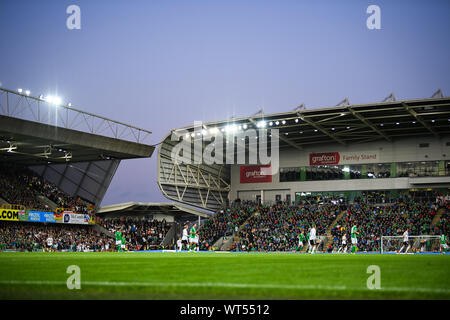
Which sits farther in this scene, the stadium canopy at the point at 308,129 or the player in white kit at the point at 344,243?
the stadium canopy at the point at 308,129

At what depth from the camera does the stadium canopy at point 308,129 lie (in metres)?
45.6

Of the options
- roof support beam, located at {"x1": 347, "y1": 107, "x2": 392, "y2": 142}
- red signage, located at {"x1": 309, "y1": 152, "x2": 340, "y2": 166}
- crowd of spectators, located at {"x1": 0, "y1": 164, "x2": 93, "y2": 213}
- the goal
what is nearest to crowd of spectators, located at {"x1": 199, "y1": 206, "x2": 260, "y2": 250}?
red signage, located at {"x1": 309, "y1": 152, "x2": 340, "y2": 166}

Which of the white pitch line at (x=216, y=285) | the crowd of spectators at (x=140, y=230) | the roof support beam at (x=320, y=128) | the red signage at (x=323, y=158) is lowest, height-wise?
the crowd of spectators at (x=140, y=230)

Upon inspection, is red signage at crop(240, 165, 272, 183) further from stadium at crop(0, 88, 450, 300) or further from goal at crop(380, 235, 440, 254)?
goal at crop(380, 235, 440, 254)

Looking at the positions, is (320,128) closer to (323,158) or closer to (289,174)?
(323,158)

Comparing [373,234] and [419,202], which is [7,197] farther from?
[419,202]

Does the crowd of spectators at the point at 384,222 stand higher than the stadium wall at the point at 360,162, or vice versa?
the stadium wall at the point at 360,162

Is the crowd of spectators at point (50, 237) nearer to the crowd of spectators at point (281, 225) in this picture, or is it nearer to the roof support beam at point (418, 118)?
the crowd of spectators at point (281, 225)

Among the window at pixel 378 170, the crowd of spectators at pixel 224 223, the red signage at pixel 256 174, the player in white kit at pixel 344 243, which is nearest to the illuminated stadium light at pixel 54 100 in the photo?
the crowd of spectators at pixel 224 223

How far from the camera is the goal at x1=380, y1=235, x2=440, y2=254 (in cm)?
3928

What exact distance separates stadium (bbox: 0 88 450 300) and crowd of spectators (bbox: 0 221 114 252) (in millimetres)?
144

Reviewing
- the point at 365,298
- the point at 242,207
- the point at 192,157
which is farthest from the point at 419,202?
the point at 365,298

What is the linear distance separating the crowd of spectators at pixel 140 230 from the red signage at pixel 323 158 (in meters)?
20.7

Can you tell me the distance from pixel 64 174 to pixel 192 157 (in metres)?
15.8
